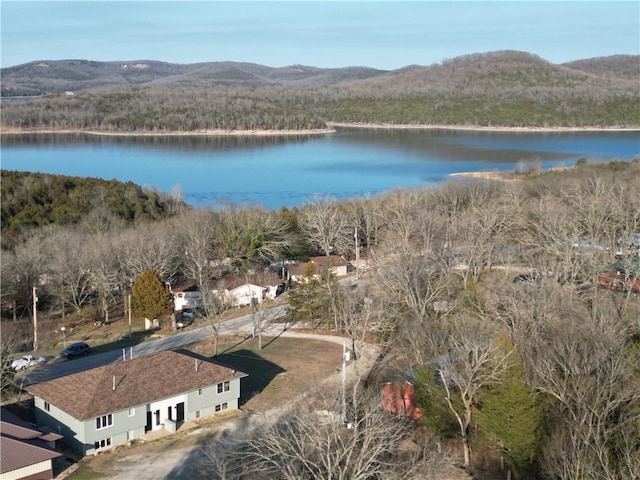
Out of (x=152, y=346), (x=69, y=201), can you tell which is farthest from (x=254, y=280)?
(x=69, y=201)

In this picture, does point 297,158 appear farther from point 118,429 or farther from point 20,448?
point 20,448

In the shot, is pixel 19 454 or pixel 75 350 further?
pixel 75 350

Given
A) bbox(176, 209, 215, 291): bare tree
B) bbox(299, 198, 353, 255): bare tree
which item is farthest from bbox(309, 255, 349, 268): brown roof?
bbox(176, 209, 215, 291): bare tree

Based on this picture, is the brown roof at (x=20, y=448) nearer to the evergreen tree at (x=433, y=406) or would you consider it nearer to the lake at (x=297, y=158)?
the evergreen tree at (x=433, y=406)

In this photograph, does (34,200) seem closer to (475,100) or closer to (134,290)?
(134,290)

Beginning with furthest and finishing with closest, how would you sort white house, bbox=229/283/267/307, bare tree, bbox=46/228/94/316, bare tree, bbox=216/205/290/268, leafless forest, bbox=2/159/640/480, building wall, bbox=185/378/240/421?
bare tree, bbox=216/205/290/268 → white house, bbox=229/283/267/307 → bare tree, bbox=46/228/94/316 → building wall, bbox=185/378/240/421 → leafless forest, bbox=2/159/640/480

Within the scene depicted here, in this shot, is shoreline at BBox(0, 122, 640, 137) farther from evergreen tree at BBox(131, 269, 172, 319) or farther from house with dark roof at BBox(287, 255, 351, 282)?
evergreen tree at BBox(131, 269, 172, 319)
